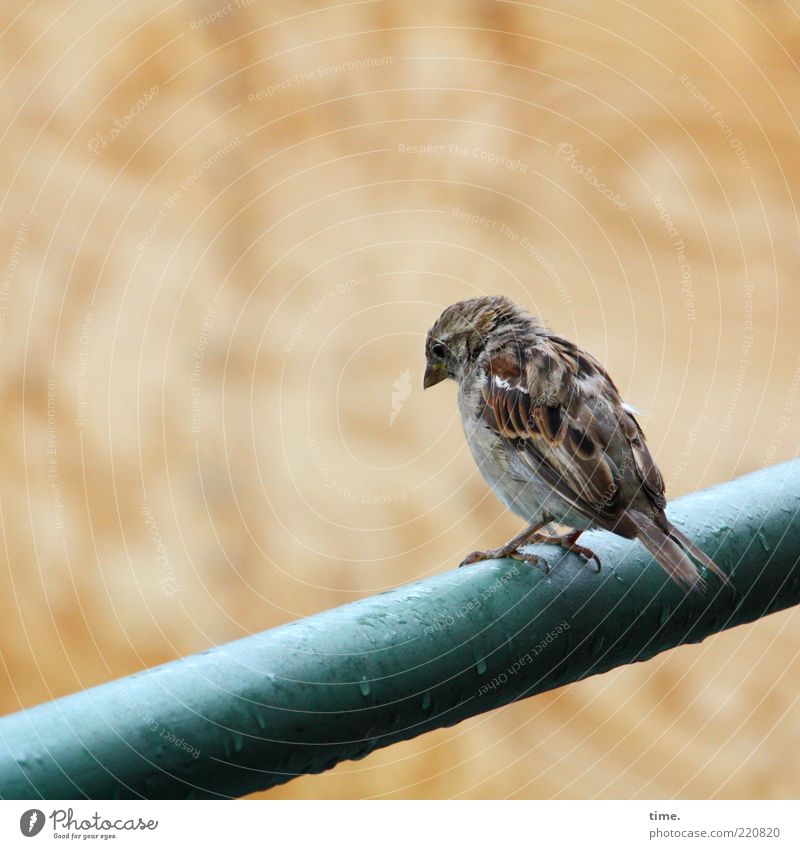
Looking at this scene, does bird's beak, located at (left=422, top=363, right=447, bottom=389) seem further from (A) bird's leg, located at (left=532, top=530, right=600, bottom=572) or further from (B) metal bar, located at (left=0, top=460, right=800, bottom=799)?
(B) metal bar, located at (left=0, top=460, right=800, bottom=799)

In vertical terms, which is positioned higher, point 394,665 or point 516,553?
point 516,553

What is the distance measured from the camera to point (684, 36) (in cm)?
317

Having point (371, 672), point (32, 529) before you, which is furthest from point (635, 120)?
point (371, 672)

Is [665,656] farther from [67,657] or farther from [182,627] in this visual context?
[67,657]

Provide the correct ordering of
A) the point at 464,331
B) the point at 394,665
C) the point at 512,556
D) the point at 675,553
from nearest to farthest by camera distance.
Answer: the point at 394,665 → the point at 675,553 → the point at 512,556 → the point at 464,331

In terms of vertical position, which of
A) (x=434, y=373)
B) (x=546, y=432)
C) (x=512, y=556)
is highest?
(x=434, y=373)

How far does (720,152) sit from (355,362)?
4.23ft

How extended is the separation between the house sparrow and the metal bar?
197mm

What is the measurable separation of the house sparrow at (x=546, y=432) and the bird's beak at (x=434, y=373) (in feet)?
0.17

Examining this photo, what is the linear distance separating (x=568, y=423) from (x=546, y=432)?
0.17 feet

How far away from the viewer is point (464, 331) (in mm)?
2666

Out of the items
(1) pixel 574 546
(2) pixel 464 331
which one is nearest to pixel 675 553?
(1) pixel 574 546

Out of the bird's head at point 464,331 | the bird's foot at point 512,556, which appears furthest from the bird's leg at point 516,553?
the bird's head at point 464,331

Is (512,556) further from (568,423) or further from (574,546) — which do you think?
(568,423)
